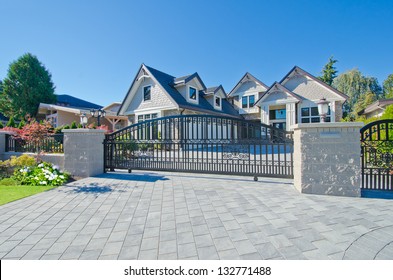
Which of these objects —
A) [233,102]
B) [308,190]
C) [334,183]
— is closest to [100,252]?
[308,190]

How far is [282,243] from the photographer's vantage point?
238 centimetres

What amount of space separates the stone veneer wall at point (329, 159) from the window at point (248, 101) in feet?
63.2

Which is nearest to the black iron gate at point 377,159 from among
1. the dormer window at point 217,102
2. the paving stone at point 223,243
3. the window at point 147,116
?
the paving stone at point 223,243

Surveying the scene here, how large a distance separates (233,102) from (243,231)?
2278cm

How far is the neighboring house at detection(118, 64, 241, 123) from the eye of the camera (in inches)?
601

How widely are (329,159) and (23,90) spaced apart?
1355 inches

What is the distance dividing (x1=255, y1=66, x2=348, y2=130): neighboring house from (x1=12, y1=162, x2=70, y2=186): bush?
58.6 ft

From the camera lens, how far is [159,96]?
15.7 m

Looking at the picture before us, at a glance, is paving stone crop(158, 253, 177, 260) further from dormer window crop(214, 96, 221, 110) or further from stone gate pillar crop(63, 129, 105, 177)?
dormer window crop(214, 96, 221, 110)

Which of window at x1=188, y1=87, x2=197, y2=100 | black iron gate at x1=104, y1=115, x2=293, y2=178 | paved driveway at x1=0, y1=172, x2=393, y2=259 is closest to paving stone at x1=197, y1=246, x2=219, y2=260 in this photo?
paved driveway at x1=0, y1=172, x2=393, y2=259

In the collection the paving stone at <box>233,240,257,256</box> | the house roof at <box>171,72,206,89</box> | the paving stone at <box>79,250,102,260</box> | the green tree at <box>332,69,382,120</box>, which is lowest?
the paving stone at <box>79,250,102,260</box>

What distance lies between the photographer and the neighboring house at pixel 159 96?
50.1 feet

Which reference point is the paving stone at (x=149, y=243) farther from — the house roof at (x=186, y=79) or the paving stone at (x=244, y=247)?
the house roof at (x=186, y=79)
